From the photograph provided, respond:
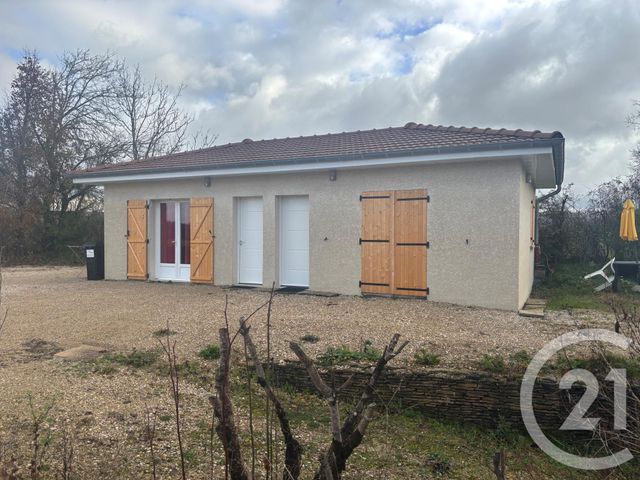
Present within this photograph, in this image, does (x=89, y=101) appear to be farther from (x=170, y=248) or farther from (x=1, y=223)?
(x=170, y=248)

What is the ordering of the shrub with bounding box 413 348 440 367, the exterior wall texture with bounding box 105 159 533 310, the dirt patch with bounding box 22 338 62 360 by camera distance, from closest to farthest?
the shrub with bounding box 413 348 440 367, the dirt patch with bounding box 22 338 62 360, the exterior wall texture with bounding box 105 159 533 310

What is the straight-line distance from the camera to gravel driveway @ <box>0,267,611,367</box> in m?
5.86

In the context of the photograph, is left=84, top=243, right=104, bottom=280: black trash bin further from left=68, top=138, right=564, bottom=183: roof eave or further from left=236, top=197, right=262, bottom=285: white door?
left=236, top=197, right=262, bottom=285: white door

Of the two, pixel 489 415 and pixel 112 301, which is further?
pixel 112 301

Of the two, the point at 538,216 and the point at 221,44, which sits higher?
the point at 221,44

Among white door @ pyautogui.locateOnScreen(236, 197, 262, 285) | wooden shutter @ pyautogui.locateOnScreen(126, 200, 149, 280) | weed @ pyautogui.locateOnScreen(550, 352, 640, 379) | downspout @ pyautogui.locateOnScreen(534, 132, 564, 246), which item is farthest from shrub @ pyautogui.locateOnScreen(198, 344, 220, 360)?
wooden shutter @ pyautogui.locateOnScreen(126, 200, 149, 280)

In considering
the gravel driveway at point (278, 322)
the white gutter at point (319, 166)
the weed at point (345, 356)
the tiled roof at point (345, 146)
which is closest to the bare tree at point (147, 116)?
the tiled roof at point (345, 146)

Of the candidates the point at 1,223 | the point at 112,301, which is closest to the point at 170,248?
the point at 112,301

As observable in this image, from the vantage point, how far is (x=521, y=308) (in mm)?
8648

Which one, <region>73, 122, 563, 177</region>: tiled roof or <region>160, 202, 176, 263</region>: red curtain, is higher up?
<region>73, 122, 563, 177</region>: tiled roof

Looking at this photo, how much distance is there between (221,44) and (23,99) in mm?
12222

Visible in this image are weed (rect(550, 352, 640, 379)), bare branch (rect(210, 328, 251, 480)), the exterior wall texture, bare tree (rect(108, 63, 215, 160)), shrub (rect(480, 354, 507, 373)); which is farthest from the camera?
bare tree (rect(108, 63, 215, 160))

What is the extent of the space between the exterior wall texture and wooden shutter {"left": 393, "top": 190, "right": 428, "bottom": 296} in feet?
0.50

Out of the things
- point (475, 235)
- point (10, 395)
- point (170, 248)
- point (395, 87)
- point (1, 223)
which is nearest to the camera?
point (10, 395)
